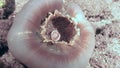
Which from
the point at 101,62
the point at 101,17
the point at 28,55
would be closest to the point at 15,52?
the point at 28,55

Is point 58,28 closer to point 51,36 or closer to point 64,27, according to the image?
point 64,27

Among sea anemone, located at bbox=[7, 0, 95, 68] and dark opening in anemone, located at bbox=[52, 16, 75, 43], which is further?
dark opening in anemone, located at bbox=[52, 16, 75, 43]

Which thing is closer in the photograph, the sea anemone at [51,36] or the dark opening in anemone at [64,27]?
the sea anemone at [51,36]

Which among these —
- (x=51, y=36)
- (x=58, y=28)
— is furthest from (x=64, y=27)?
(x=51, y=36)

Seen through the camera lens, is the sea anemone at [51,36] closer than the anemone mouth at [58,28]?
Yes

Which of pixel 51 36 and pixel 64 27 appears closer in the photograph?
pixel 51 36

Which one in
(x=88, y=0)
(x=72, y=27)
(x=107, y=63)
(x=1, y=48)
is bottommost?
(x=107, y=63)

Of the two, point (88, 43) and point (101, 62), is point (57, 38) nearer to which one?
point (88, 43)

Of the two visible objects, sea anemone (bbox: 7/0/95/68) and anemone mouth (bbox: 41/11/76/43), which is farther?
anemone mouth (bbox: 41/11/76/43)
